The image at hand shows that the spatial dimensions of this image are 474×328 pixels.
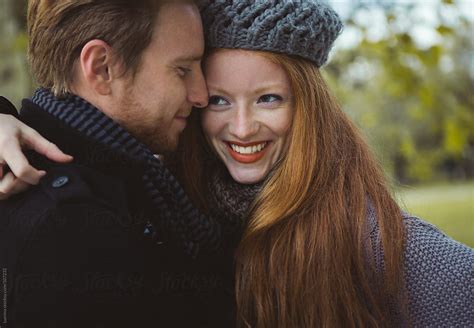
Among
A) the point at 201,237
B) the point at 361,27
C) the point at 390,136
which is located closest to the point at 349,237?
the point at 201,237

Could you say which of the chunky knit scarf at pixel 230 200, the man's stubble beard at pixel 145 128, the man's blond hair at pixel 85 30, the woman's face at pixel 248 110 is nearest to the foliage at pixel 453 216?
the chunky knit scarf at pixel 230 200

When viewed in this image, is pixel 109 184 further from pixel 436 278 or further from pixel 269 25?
pixel 436 278

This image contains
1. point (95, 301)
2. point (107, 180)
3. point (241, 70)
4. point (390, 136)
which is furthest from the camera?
point (390, 136)

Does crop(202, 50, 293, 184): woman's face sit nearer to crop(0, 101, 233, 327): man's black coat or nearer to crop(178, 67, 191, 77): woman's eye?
crop(178, 67, 191, 77): woman's eye

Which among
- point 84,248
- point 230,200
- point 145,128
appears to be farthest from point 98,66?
point 230,200

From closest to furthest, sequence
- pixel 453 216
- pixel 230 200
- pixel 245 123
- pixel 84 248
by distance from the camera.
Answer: pixel 84 248 < pixel 245 123 < pixel 230 200 < pixel 453 216

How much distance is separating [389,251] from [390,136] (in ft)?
61.5

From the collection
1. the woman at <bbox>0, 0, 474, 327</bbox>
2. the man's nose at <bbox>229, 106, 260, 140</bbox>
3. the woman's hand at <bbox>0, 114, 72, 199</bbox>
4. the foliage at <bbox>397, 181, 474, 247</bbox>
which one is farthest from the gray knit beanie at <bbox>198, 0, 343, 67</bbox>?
the foliage at <bbox>397, 181, 474, 247</bbox>

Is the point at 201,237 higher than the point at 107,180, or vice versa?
the point at 107,180

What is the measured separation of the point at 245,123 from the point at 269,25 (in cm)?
39

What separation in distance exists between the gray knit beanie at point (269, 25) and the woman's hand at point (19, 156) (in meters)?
0.83

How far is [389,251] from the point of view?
2287mm

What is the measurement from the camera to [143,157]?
2123 millimetres

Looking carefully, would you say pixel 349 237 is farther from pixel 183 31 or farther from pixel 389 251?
pixel 183 31
